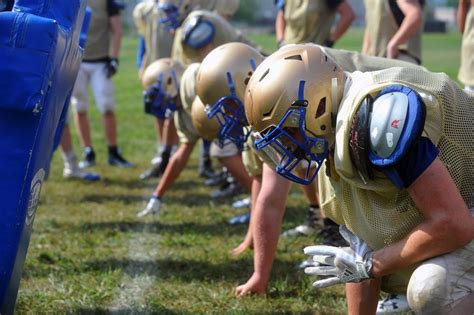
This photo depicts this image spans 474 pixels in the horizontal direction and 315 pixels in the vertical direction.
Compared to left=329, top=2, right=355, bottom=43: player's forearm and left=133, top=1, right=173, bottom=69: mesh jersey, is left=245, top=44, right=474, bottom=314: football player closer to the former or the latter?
left=329, top=2, right=355, bottom=43: player's forearm

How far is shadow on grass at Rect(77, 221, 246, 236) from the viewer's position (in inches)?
203

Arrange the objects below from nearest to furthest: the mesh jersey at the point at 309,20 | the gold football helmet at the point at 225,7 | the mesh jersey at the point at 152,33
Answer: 1. the mesh jersey at the point at 309,20
2. the gold football helmet at the point at 225,7
3. the mesh jersey at the point at 152,33

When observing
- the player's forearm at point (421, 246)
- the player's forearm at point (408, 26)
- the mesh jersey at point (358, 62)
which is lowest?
the player's forearm at point (408, 26)

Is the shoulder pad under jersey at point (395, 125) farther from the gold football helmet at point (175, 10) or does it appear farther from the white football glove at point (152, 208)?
the gold football helmet at point (175, 10)

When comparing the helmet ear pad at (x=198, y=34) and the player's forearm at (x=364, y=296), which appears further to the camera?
the helmet ear pad at (x=198, y=34)

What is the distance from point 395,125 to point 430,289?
545 mm

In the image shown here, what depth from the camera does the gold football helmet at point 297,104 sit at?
98.3 inches

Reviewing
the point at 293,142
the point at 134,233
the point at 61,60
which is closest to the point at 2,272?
the point at 61,60

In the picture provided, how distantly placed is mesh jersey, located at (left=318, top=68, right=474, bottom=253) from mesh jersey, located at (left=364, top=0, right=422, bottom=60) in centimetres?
289

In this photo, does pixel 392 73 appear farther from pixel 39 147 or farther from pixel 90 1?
pixel 90 1

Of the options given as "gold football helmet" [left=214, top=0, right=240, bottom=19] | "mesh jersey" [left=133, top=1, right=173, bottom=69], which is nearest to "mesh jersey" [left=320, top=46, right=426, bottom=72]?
"gold football helmet" [left=214, top=0, right=240, bottom=19]

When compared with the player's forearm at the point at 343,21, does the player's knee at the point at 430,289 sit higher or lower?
higher

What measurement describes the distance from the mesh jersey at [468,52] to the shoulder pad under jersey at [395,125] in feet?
9.06

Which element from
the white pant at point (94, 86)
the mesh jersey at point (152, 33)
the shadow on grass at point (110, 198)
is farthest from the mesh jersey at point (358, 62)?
the white pant at point (94, 86)
